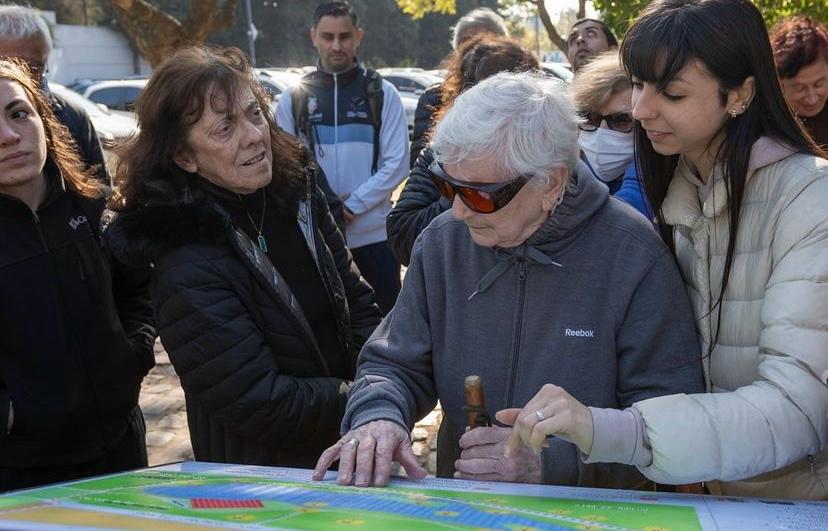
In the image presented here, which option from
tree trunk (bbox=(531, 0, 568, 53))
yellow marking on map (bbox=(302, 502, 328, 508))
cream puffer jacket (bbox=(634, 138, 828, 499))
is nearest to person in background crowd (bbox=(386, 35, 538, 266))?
cream puffer jacket (bbox=(634, 138, 828, 499))

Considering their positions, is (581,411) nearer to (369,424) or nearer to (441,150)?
(369,424)

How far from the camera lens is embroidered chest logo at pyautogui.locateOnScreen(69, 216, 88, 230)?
304 centimetres

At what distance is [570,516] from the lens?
63.5 inches

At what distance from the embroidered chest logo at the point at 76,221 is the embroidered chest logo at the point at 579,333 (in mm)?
1732

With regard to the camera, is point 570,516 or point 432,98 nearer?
point 570,516

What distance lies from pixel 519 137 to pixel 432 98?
2794mm

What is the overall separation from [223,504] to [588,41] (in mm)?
4463

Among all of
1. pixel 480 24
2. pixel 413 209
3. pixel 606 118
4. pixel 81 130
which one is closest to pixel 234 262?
pixel 413 209

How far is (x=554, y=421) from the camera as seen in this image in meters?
1.75

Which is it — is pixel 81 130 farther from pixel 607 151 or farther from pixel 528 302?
pixel 528 302

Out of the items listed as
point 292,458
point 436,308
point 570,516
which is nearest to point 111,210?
point 292,458

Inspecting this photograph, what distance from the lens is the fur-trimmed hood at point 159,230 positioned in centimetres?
269

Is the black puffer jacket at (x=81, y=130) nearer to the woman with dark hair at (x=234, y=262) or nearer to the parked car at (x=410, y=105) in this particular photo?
the woman with dark hair at (x=234, y=262)

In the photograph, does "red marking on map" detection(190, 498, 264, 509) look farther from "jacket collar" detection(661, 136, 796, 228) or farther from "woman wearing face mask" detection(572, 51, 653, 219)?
"woman wearing face mask" detection(572, 51, 653, 219)
